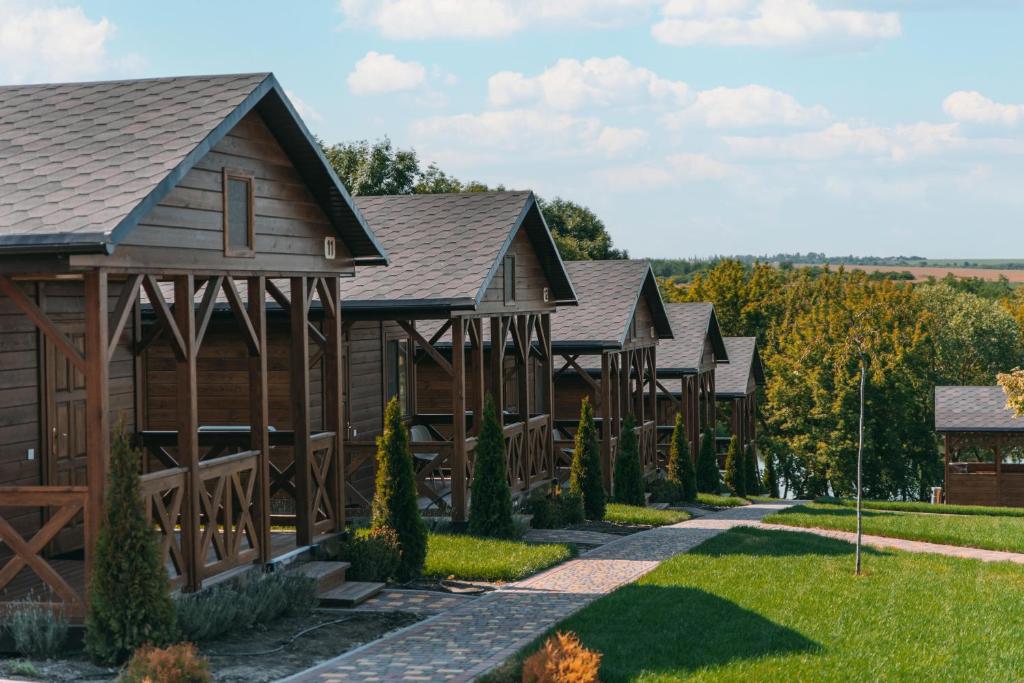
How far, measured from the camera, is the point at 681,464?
30875 millimetres

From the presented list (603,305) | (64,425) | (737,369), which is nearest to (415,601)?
(64,425)

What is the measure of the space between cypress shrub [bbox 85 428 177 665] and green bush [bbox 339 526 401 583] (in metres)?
4.34

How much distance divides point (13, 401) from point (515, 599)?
5716 millimetres

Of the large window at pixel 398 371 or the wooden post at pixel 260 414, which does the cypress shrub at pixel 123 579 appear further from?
the large window at pixel 398 371

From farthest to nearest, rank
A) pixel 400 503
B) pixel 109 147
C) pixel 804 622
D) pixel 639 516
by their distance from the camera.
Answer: pixel 639 516 → pixel 400 503 → pixel 804 622 → pixel 109 147

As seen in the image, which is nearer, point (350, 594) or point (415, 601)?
point (350, 594)

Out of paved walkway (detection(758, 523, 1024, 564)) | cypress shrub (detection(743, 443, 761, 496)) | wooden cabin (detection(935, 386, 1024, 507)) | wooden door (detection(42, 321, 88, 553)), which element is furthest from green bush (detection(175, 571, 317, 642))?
wooden cabin (detection(935, 386, 1024, 507))

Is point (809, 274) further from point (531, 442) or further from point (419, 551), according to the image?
point (419, 551)

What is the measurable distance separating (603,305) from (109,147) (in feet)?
56.8

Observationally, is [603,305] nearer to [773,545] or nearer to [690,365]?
[690,365]

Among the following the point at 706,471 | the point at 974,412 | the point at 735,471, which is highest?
the point at 974,412

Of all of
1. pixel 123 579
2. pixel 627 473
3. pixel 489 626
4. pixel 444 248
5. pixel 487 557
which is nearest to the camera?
pixel 123 579

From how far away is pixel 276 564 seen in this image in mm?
13008

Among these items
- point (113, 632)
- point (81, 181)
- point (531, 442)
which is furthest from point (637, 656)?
point (531, 442)
